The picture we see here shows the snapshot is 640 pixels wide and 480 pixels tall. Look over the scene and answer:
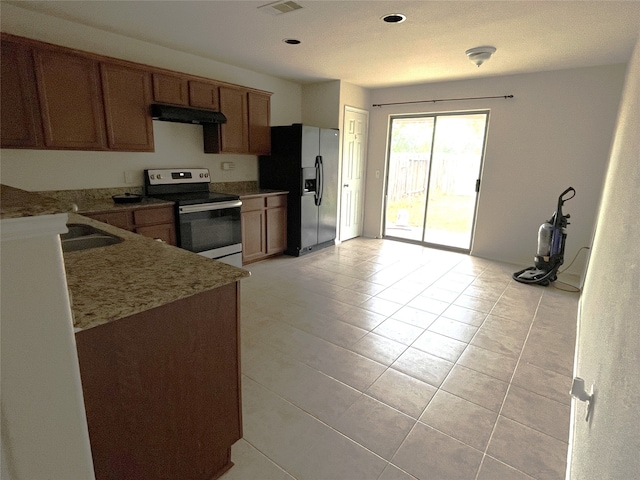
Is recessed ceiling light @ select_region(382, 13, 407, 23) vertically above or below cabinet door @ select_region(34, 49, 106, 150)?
above

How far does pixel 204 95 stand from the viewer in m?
3.78

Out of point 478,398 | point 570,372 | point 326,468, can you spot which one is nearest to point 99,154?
point 326,468

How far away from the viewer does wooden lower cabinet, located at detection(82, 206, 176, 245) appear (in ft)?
9.63

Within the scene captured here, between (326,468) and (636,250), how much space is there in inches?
58.4

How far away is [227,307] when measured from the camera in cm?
136

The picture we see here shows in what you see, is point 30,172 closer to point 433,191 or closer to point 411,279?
point 411,279

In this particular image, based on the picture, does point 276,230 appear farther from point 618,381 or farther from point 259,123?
point 618,381

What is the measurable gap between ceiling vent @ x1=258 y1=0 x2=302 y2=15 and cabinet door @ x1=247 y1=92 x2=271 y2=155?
182cm

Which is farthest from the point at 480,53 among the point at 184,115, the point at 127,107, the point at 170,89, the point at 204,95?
the point at 127,107

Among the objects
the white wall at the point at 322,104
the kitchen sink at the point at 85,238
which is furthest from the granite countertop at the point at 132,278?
the white wall at the point at 322,104

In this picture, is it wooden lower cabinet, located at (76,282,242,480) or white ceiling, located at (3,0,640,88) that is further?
white ceiling, located at (3,0,640,88)

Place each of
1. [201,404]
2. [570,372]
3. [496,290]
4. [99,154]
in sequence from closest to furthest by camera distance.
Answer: [201,404] < [570,372] < [99,154] < [496,290]

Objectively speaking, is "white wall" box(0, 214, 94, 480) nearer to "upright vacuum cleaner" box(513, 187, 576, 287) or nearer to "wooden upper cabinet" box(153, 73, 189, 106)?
"wooden upper cabinet" box(153, 73, 189, 106)

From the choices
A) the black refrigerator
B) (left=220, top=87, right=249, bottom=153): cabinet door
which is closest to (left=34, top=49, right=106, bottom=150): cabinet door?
(left=220, top=87, right=249, bottom=153): cabinet door
